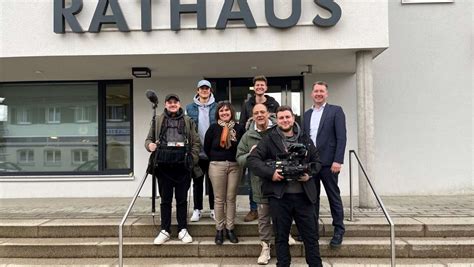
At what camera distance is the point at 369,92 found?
6.57 metres

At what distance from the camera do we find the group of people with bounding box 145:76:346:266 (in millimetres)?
4227

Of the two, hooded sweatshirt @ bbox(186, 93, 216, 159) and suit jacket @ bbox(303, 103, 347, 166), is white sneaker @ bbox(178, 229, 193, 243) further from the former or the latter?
suit jacket @ bbox(303, 103, 347, 166)

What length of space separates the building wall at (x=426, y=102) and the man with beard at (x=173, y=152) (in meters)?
4.52

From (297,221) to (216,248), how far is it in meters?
1.37

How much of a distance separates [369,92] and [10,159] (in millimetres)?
7345

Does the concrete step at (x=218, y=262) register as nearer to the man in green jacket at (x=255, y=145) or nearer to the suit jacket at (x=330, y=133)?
the man in green jacket at (x=255, y=145)

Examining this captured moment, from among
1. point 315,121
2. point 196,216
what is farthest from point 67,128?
point 315,121

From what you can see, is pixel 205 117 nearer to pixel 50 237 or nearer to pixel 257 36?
pixel 257 36

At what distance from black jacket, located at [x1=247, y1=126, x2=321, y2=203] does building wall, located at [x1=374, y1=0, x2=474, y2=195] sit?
435 cm

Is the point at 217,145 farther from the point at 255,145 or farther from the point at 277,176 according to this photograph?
the point at 277,176

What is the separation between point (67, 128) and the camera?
8.80 metres

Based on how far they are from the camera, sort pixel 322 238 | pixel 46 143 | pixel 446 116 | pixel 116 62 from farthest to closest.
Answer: pixel 46 143
pixel 446 116
pixel 116 62
pixel 322 238

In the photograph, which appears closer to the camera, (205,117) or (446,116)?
(205,117)

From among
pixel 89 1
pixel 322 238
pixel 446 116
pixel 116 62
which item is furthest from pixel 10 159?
pixel 446 116
